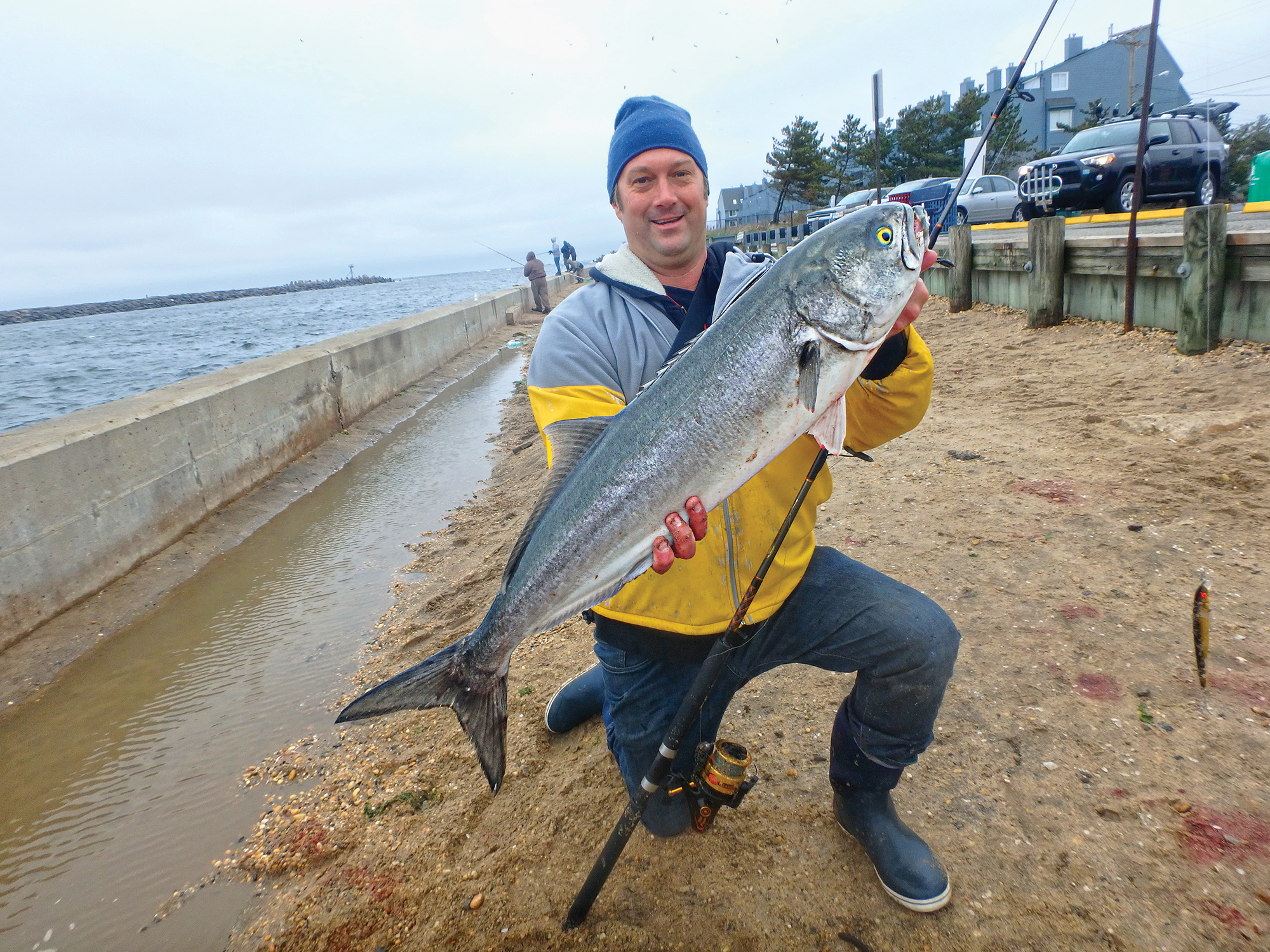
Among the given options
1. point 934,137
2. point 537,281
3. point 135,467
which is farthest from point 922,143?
point 135,467

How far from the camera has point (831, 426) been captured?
2225 mm

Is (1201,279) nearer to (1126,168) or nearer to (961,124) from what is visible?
(1126,168)

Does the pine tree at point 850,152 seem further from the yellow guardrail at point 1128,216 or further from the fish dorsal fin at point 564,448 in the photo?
the fish dorsal fin at point 564,448

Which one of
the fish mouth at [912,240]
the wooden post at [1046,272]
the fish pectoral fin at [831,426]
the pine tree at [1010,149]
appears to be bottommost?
the wooden post at [1046,272]

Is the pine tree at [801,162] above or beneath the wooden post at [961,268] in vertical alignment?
Answer: above

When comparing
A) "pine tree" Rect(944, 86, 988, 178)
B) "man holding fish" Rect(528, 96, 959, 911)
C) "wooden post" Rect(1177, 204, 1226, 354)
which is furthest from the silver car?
"pine tree" Rect(944, 86, 988, 178)

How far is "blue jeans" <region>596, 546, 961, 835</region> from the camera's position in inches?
93.7

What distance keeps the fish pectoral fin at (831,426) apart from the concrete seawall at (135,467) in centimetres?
550

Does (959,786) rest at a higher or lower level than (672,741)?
lower

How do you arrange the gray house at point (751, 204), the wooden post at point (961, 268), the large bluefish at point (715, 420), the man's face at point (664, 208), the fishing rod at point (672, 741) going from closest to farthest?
the large bluefish at point (715, 420)
the fishing rod at point (672, 741)
the man's face at point (664, 208)
the wooden post at point (961, 268)
the gray house at point (751, 204)

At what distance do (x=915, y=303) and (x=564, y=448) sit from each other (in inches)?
50.1

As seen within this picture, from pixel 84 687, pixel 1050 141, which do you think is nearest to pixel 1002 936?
pixel 84 687

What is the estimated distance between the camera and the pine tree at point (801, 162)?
4869 centimetres

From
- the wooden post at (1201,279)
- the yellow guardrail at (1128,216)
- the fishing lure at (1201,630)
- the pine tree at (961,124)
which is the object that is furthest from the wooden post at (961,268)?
the pine tree at (961,124)
